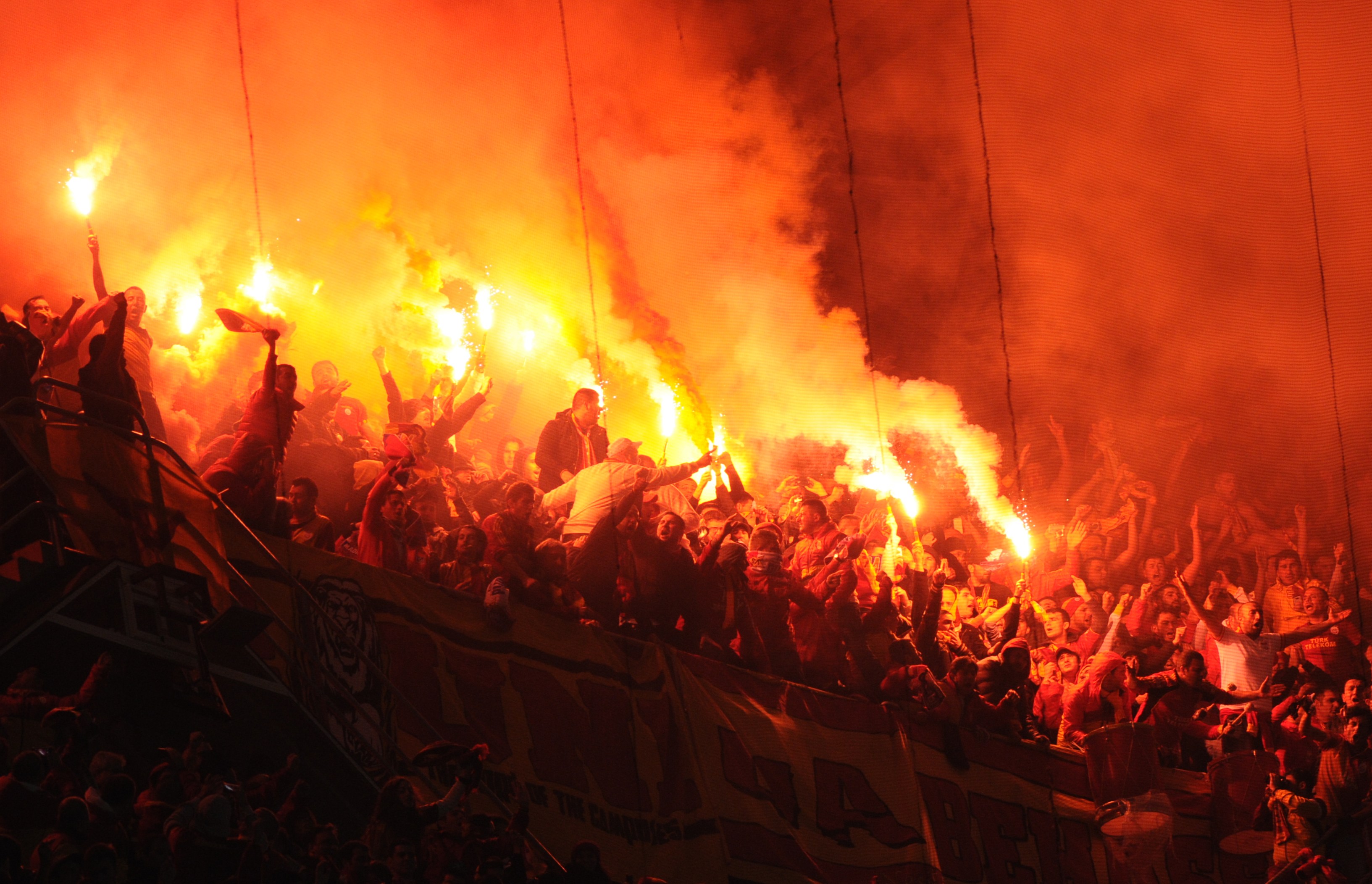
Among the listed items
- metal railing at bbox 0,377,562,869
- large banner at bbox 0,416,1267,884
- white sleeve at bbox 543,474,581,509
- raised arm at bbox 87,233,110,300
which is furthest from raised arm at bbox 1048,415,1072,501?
raised arm at bbox 87,233,110,300

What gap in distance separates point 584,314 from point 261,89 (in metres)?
4.71

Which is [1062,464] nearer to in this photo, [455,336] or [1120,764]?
[1120,764]

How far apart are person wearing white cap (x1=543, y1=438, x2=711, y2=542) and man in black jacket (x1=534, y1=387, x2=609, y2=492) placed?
163 mm

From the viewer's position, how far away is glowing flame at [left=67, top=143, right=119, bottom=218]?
13.0m

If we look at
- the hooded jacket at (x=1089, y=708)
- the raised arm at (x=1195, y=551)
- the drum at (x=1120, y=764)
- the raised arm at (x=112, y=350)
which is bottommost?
the drum at (x=1120, y=764)

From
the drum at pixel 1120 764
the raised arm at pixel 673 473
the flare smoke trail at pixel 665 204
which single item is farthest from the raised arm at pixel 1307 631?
the raised arm at pixel 673 473

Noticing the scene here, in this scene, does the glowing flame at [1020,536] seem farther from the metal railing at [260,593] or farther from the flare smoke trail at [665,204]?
the metal railing at [260,593]

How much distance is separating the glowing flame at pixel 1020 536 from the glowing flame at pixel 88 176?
39.5 ft

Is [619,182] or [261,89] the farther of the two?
[619,182]

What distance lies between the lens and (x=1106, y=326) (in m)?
21.1

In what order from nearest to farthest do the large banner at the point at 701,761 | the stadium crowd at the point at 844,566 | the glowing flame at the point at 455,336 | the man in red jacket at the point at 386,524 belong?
the large banner at the point at 701,761 < the stadium crowd at the point at 844,566 < the man in red jacket at the point at 386,524 < the glowing flame at the point at 455,336

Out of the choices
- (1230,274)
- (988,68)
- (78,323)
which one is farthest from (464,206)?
(1230,274)

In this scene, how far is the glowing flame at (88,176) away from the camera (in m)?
13.0

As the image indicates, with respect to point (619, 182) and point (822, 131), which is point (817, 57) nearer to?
point (822, 131)
